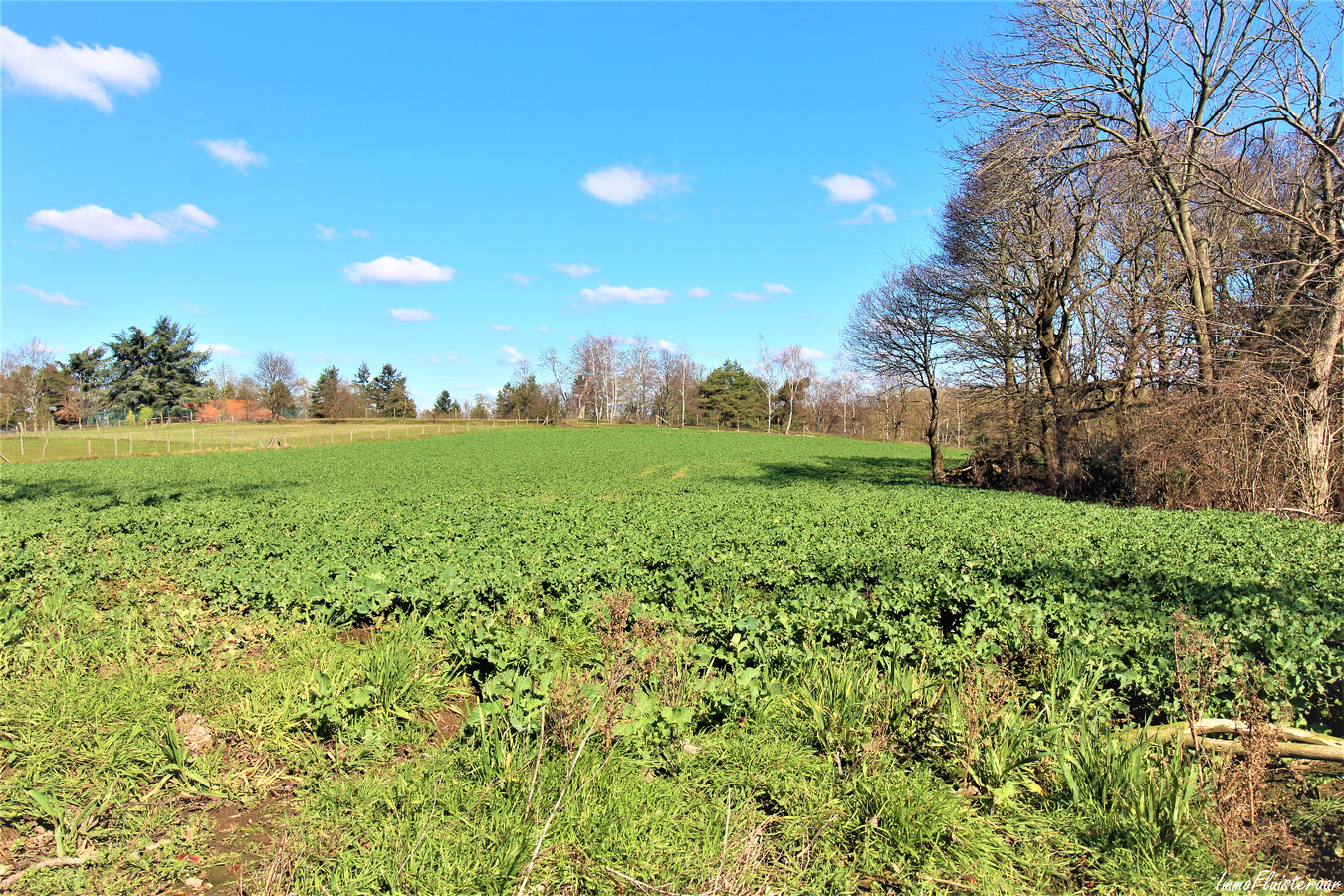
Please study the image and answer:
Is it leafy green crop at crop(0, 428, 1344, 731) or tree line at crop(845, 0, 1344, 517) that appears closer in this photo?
leafy green crop at crop(0, 428, 1344, 731)

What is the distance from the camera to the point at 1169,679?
13.0 feet

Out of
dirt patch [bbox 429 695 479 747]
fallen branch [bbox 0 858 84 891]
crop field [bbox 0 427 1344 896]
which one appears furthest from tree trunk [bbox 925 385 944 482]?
fallen branch [bbox 0 858 84 891]

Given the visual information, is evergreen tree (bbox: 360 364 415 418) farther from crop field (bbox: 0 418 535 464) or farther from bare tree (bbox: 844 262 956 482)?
bare tree (bbox: 844 262 956 482)

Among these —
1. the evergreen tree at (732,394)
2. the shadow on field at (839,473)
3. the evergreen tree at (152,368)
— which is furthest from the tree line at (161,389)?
the shadow on field at (839,473)

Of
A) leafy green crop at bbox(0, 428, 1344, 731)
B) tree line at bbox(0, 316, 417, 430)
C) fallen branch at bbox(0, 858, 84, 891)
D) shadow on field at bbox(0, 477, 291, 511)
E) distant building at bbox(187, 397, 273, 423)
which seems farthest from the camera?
distant building at bbox(187, 397, 273, 423)

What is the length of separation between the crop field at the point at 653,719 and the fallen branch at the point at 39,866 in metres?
0.02

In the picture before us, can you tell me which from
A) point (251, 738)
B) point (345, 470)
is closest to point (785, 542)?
point (251, 738)

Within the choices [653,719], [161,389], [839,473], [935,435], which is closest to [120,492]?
[653,719]

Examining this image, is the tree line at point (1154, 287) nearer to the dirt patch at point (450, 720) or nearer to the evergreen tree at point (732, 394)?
the dirt patch at point (450, 720)

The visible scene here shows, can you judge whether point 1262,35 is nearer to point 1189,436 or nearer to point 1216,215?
point 1216,215

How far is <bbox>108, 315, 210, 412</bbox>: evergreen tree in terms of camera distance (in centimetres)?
7169

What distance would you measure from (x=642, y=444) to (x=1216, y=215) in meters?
39.4

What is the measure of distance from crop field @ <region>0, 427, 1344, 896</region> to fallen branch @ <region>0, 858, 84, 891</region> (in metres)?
0.02

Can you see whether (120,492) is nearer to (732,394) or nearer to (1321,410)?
(1321,410)
